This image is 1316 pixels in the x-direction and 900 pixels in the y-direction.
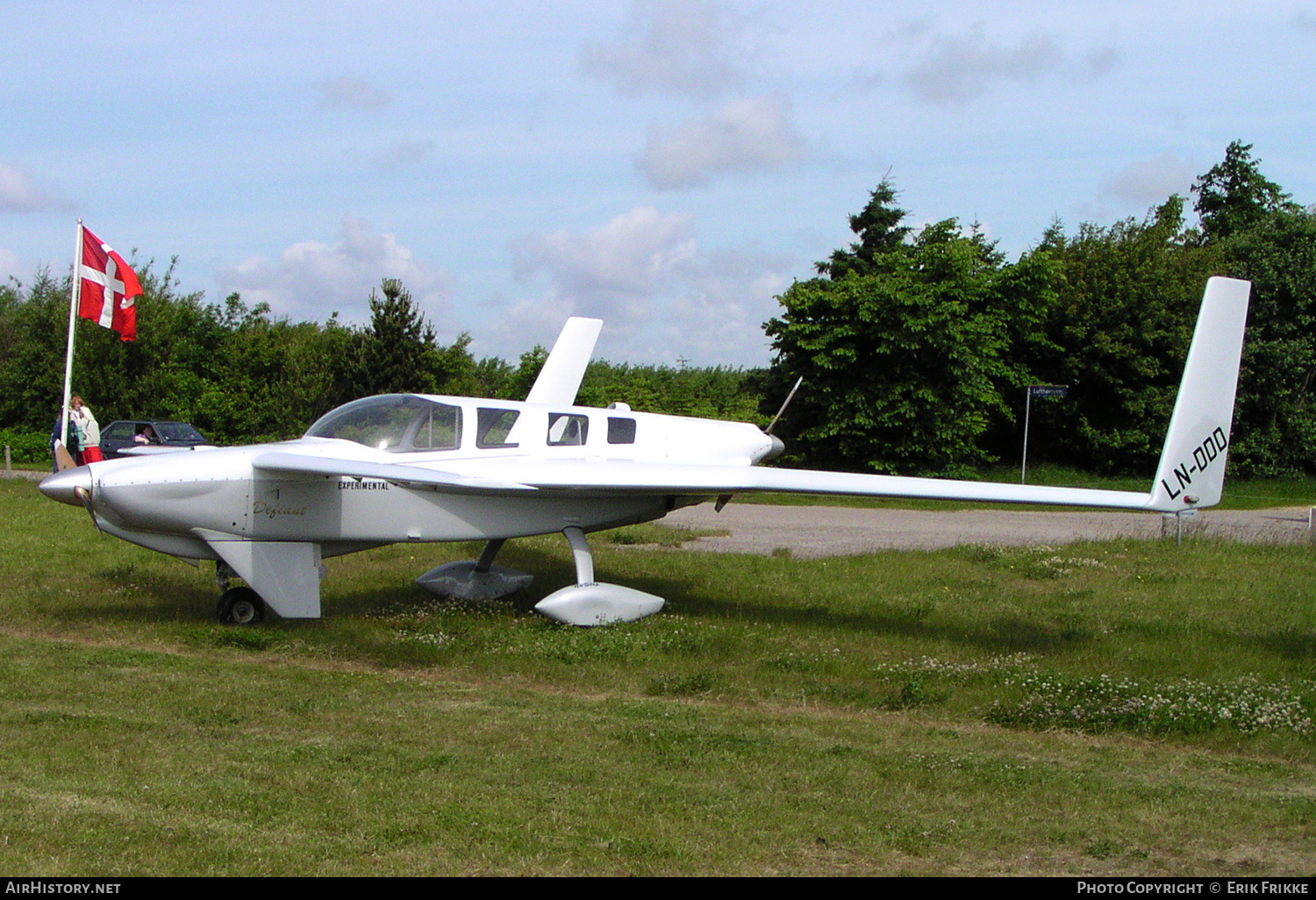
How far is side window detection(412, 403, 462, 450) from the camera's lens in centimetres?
1159

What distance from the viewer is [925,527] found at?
22.6 m

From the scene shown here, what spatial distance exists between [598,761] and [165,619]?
6614mm

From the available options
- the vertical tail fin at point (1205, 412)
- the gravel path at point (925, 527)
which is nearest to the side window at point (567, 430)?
the gravel path at point (925, 527)

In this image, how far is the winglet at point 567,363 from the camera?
15867mm

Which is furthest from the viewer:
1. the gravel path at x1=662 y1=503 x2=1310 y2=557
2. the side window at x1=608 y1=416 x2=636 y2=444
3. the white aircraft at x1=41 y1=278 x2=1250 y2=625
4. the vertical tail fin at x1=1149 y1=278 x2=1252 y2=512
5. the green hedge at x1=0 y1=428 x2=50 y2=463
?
the green hedge at x1=0 y1=428 x2=50 y2=463

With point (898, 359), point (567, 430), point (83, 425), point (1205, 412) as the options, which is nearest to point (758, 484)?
point (567, 430)

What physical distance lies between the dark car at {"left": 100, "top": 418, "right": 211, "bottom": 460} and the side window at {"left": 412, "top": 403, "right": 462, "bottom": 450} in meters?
22.4

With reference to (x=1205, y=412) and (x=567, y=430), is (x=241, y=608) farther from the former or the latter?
(x=1205, y=412)

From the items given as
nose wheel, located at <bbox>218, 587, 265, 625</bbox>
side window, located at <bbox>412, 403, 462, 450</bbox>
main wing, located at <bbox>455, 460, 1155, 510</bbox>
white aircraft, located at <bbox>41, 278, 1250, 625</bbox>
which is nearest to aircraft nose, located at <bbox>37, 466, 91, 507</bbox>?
white aircraft, located at <bbox>41, 278, 1250, 625</bbox>

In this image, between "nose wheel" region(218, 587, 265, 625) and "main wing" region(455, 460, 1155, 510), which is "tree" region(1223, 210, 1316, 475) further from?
"nose wheel" region(218, 587, 265, 625)

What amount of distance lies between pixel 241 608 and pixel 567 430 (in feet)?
12.9

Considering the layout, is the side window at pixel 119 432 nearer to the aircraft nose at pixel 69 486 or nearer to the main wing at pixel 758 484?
the aircraft nose at pixel 69 486
